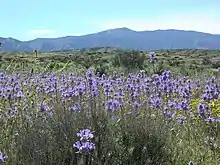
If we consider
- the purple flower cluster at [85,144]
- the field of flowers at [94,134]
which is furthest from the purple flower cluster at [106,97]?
the purple flower cluster at [85,144]

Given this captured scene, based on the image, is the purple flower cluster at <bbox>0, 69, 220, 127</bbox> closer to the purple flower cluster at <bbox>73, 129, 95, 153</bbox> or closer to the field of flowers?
the field of flowers

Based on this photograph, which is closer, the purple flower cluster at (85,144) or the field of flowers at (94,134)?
the purple flower cluster at (85,144)

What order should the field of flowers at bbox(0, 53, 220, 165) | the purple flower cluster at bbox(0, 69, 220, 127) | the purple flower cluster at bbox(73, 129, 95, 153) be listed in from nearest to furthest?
the purple flower cluster at bbox(73, 129, 95, 153), the field of flowers at bbox(0, 53, 220, 165), the purple flower cluster at bbox(0, 69, 220, 127)

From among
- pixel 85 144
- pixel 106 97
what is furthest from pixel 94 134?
pixel 106 97

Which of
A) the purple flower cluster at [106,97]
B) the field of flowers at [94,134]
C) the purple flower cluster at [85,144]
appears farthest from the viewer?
the purple flower cluster at [106,97]

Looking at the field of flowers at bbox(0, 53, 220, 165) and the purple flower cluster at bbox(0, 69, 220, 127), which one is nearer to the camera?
the field of flowers at bbox(0, 53, 220, 165)

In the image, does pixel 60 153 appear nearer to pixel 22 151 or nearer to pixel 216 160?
pixel 22 151

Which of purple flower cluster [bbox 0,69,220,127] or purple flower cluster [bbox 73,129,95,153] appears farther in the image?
purple flower cluster [bbox 0,69,220,127]

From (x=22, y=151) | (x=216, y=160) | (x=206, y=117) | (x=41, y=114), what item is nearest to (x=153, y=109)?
(x=206, y=117)

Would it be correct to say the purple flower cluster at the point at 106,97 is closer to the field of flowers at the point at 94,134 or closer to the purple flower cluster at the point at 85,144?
the field of flowers at the point at 94,134

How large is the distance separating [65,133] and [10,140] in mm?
700

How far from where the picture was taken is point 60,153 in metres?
4.03

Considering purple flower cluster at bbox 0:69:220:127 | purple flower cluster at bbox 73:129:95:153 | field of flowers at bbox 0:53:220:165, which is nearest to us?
purple flower cluster at bbox 73:129:95:153

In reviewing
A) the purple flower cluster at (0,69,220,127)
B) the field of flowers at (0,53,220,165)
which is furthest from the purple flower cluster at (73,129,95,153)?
the purple flower cluster at (0,69,220,127)
